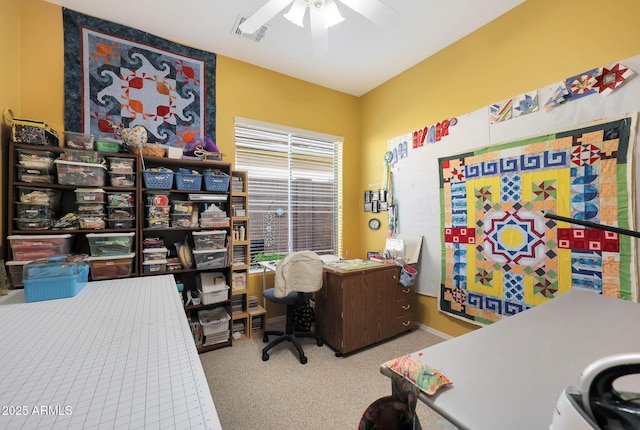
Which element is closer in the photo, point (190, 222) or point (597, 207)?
point (597, 207)

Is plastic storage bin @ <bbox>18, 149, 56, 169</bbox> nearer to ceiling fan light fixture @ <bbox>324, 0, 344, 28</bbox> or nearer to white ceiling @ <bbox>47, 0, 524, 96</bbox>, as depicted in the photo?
white ceiling @ <bbox>47, 0, 524, 96</bbox>

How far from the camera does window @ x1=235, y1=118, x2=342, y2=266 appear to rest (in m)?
3.04

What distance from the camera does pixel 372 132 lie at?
3.55m

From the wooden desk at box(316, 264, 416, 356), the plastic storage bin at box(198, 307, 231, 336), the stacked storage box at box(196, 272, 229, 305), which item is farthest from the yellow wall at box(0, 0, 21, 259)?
the wooden desk at box(316, 264, 416, 356)

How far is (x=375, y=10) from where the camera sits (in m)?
1.66

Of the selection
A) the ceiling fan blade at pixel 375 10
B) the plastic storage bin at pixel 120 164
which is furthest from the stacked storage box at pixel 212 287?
the ceiling fan blade at pixel 375 10

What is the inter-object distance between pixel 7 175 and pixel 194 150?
4.07 feet

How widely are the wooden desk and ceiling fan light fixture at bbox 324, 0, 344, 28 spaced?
76.4 inches

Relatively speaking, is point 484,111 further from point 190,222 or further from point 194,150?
point 190,222

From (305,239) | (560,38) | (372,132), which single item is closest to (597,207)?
(560,38)

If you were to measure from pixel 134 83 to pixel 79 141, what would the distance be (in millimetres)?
749

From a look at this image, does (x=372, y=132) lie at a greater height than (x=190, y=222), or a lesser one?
greater

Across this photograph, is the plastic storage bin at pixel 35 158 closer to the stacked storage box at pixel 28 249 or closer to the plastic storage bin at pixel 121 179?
the plastic storage bin at pixel 121 179

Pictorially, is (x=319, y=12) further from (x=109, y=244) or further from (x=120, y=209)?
(x=109, y=244)
